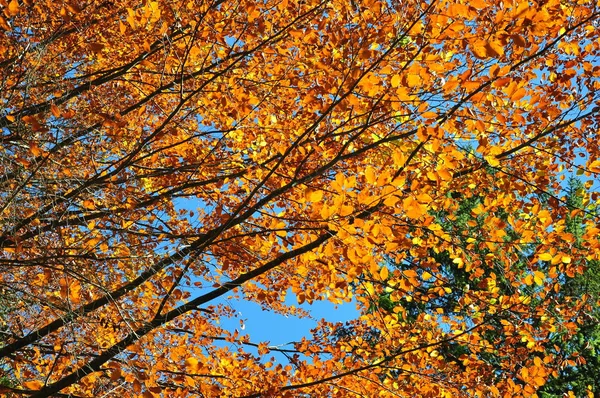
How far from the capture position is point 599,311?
14219 mm

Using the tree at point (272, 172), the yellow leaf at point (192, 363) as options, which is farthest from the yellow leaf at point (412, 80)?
the yellow leaf at point (192, 363)

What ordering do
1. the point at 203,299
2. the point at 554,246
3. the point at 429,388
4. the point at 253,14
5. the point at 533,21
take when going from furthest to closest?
the point at 429,388 < the point at 554,246 < the point at 203,299 < the point at 253,14 < the point at 533,21

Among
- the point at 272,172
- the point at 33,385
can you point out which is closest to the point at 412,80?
the point at 272,172

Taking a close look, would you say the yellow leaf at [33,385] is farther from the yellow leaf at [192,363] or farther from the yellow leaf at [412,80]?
Answer: the yellow leaf at [412,80]

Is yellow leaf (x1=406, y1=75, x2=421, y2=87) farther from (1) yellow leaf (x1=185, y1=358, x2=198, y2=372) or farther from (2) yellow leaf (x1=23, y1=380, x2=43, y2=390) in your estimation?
(2) yellow leaf (x1=23, y1=380, x2=43, y2=390)

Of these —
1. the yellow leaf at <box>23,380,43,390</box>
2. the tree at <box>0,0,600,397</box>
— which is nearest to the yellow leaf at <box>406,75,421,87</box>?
the tree at <box>0,0,600,397</box>

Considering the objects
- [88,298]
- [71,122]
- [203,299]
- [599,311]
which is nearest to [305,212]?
[203,299]

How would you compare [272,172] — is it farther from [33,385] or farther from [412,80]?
[33,385]

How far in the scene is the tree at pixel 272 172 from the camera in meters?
3.68

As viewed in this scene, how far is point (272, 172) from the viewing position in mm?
3285

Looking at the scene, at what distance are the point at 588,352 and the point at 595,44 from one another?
12.1 metres

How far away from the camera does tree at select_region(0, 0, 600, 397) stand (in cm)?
368

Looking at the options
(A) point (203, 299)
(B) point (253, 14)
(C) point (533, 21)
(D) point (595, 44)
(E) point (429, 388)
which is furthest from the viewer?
(E) point (429, 388)

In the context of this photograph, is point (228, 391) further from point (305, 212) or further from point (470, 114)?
point (470, 114)
